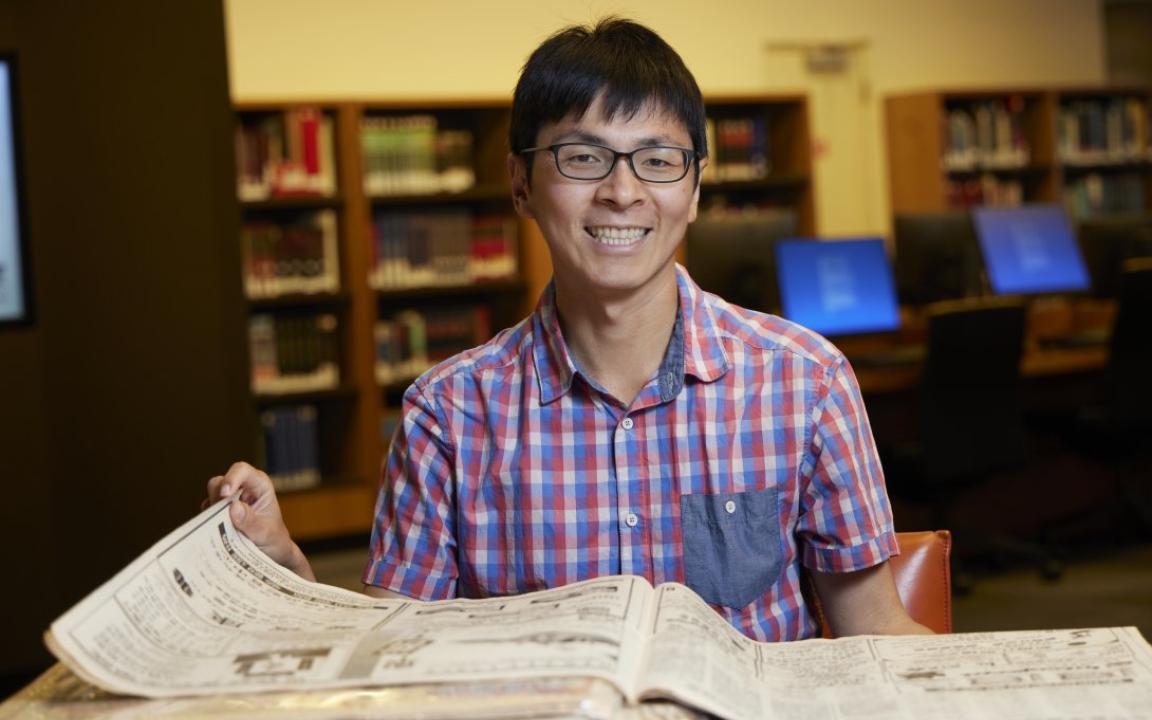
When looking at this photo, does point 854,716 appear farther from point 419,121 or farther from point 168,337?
point 419,121

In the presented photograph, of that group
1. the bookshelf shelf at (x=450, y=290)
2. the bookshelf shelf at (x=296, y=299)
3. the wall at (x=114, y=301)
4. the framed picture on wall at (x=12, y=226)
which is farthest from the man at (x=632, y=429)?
the bookshelf shelf at (x=450, y=290)

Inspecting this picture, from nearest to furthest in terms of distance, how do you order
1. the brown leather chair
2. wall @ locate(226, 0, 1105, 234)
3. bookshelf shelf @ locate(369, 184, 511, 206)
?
the brown leather chair, bookshelf shelf @ locate(369, 184, 511, 206), wall @ locate(226, 0, 1105, 234)

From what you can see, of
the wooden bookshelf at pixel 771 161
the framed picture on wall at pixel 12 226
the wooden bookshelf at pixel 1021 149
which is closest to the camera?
the framed picture on wall at pixel 12 226

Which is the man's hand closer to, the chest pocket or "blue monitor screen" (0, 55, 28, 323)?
the chest pocket

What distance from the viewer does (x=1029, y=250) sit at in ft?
17.4

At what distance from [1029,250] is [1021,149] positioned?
92.7 inches

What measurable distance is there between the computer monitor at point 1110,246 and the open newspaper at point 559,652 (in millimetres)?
5014

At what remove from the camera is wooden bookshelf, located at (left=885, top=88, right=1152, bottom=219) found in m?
7.12

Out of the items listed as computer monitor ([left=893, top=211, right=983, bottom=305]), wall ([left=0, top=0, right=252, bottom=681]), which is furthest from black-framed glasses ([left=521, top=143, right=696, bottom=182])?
computer monitor ([left=893, top=211, right=983, bottom=305])

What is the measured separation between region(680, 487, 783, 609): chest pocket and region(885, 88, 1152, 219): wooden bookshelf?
6.00 meters

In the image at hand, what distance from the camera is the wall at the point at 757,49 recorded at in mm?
6184

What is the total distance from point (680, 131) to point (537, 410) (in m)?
0.30

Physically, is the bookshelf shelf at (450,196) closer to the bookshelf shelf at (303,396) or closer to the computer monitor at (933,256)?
the bookshelf shelf at (303,396)

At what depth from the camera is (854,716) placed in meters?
0.84
